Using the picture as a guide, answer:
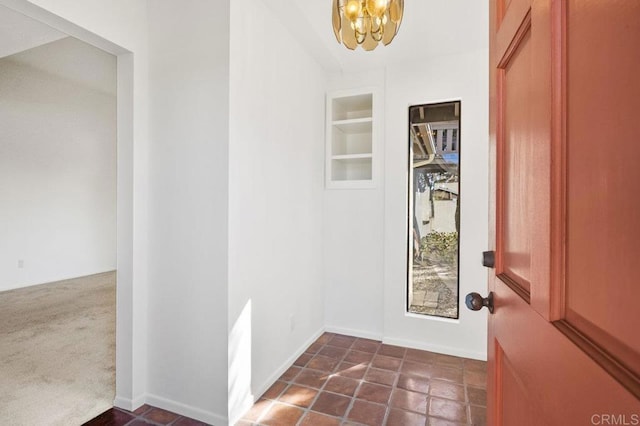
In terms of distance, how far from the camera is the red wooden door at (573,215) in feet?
1.21

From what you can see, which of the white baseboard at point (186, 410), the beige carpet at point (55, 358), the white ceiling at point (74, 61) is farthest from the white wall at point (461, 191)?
the white ceiling at point (74, 61)

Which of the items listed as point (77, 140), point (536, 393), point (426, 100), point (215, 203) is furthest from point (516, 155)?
point (77, 140)

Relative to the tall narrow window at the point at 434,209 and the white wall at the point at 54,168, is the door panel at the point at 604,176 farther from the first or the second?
→ the white wall at the point at 54,168

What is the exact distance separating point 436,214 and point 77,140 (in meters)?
6.31

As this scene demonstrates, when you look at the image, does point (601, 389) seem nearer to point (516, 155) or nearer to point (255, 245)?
point (516, 155)

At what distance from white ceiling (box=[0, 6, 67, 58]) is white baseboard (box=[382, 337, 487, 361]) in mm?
4320

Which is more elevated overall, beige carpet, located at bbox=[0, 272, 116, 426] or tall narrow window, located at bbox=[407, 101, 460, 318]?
tall narrow window, located at bbox=[407, 101, 460, 318]

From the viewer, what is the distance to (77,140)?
5.61 m

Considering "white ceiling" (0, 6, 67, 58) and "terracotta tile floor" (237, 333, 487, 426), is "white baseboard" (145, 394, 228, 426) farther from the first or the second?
"white ceiling" (0, 6, 67, 58)

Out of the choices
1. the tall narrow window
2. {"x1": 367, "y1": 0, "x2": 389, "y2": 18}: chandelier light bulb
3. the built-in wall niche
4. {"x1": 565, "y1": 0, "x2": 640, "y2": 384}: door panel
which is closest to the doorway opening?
{"x1": 367, "y1": 0, "x2": 389, "y2": 18}: chandelier light bulb

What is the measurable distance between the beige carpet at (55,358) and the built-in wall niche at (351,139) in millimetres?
2572

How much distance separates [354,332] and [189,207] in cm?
219

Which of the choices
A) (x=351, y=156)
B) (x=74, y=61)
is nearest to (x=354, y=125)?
(x=351, y=156)

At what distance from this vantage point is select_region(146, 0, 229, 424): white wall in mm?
1842
